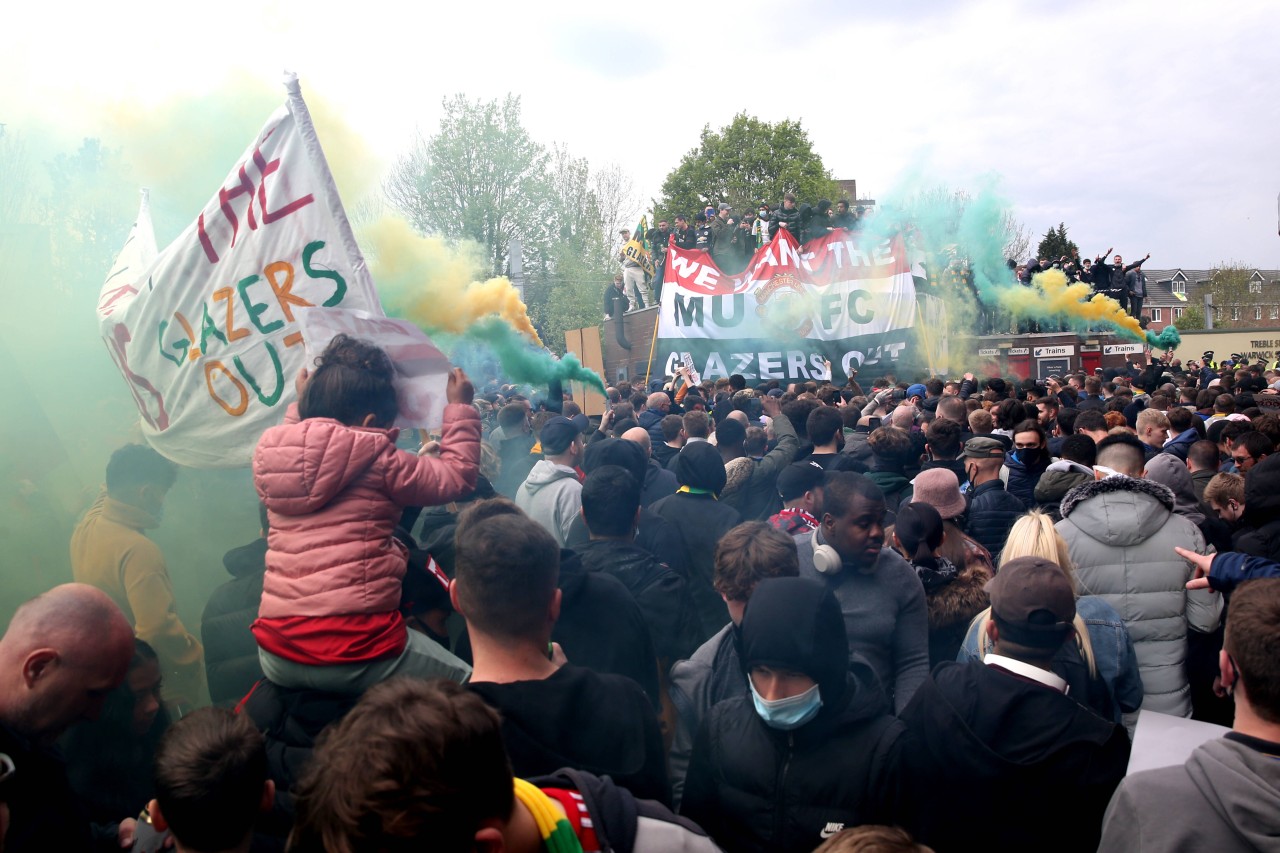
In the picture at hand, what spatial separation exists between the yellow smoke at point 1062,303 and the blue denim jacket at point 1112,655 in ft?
56.3

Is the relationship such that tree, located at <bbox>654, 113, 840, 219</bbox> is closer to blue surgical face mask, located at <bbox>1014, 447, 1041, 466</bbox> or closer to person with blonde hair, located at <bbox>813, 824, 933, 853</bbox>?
blue surgical face mask, located at <bbox>1014, 447, 1041, 466</bbox>

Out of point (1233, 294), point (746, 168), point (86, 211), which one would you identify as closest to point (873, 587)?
point (86, 211)

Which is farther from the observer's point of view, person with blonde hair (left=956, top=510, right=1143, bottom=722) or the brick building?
the brick building

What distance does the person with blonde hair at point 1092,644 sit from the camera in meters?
2.75

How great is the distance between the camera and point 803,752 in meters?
2.23

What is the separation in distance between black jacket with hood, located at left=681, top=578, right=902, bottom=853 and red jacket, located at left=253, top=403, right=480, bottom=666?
104cm

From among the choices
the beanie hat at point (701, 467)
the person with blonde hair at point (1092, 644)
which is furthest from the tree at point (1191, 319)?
the person with blonde hair at point (1092, 644)

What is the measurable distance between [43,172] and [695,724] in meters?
5.50

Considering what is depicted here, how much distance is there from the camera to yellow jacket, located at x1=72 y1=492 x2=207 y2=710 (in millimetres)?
3625

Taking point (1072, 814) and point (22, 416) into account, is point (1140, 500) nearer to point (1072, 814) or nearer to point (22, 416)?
point (1072, 814)

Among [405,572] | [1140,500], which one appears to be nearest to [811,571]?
[1140,500]

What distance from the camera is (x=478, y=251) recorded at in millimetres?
7551

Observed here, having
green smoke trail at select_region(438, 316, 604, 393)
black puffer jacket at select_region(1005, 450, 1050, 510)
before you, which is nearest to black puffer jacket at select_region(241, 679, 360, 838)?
green smoke trail at select_region(438, 316, 604, 393)

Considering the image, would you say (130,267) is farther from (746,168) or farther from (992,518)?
(746,168)
